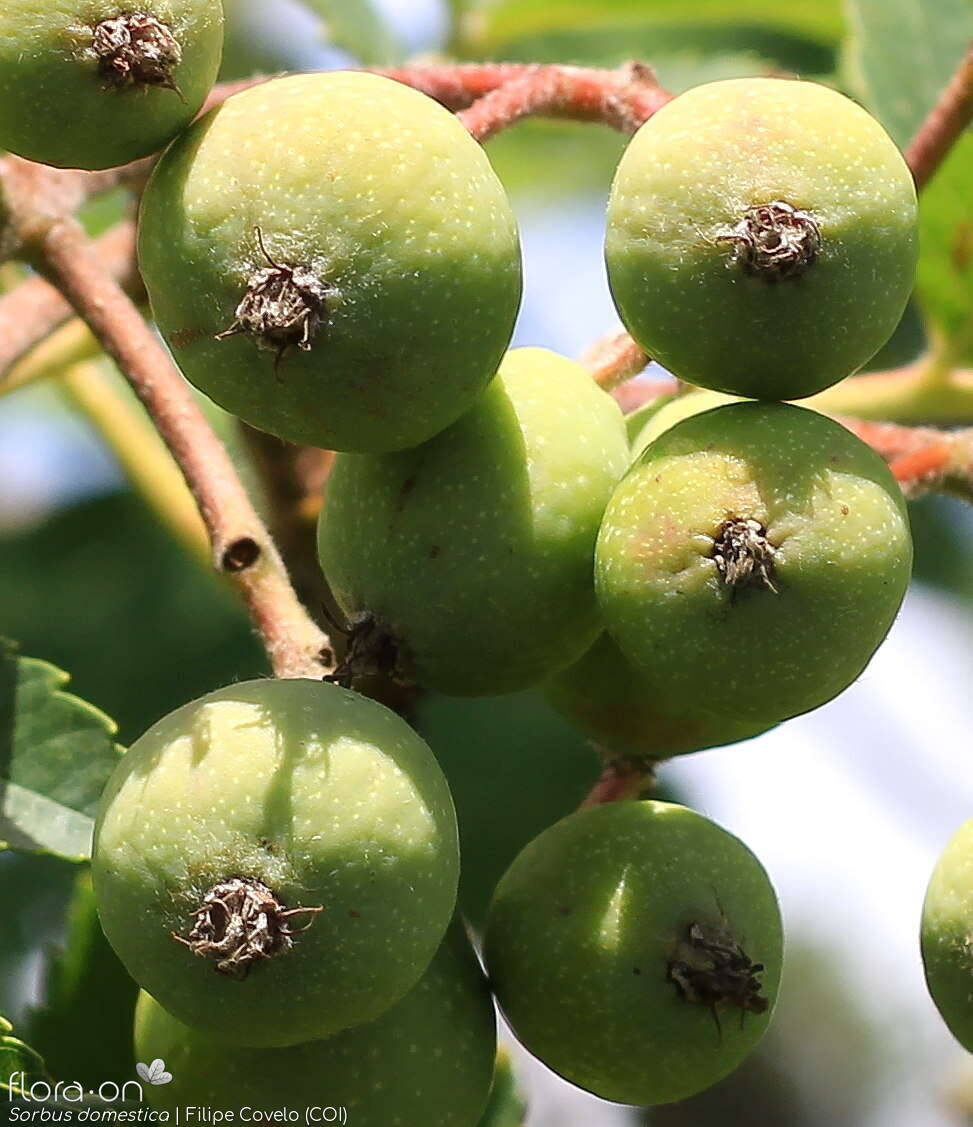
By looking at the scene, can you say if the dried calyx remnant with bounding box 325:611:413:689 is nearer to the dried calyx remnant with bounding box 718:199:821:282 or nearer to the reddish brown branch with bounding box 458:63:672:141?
the dried calyx remnant with bounding box 718:199:821:282

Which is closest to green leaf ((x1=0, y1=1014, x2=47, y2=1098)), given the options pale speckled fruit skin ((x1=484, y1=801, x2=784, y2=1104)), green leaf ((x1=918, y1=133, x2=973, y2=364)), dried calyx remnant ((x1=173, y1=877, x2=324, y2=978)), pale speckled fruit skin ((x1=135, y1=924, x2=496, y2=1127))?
pale speckled fruit skin ((x1=135, y1=924, x2=496, y2=1127))

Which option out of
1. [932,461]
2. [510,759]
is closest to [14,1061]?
[932,461]

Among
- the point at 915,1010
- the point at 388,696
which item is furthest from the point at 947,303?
the point at 915,1010

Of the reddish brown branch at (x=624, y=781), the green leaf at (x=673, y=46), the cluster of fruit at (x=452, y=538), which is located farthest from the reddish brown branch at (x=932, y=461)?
the green leaf at (x=673, y=46)

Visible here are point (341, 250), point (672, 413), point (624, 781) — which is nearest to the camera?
point (341, 250)

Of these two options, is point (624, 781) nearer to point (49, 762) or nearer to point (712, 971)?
point (712, 971)

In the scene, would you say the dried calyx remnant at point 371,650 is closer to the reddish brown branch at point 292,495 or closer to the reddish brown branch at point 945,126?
the reddish brown branch at point 292,495

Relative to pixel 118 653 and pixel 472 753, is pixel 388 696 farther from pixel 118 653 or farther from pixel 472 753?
pixel 118 653
